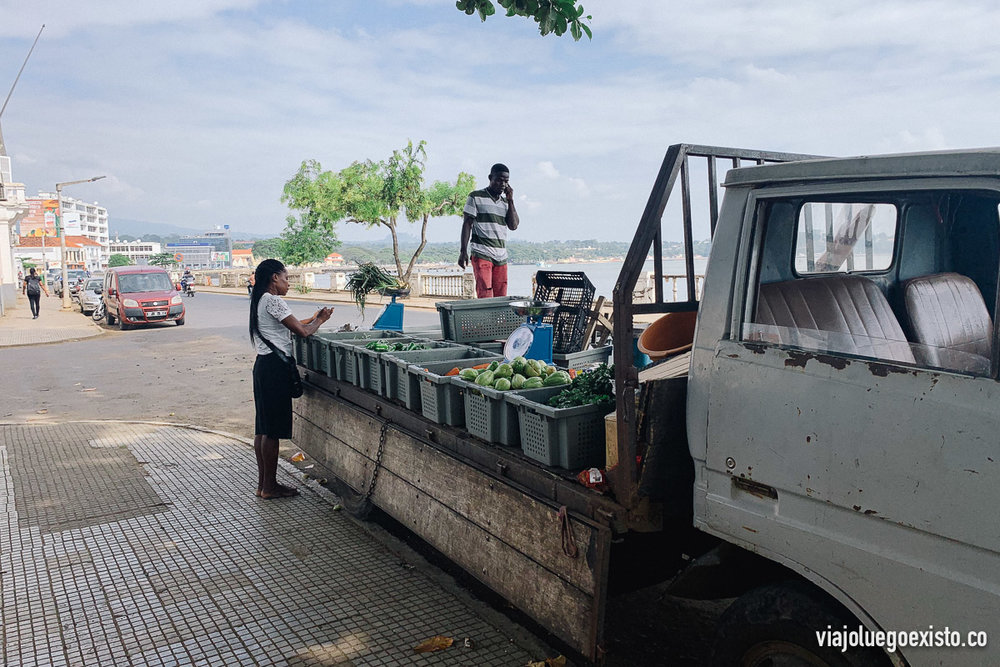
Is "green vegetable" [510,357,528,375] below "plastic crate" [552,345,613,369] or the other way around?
the other way around

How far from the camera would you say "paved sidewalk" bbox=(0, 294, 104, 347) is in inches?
A: 749

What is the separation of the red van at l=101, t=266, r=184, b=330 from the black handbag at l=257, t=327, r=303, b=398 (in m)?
17.9

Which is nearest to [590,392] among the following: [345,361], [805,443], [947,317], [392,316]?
[805,443]

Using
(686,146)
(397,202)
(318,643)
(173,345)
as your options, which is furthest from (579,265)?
(397,202)

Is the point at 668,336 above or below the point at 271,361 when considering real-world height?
above

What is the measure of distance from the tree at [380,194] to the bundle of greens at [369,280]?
27931 mm

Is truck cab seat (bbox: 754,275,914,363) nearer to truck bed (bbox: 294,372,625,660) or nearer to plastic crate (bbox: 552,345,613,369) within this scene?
truck bed (bbox: 294,372,625,660)

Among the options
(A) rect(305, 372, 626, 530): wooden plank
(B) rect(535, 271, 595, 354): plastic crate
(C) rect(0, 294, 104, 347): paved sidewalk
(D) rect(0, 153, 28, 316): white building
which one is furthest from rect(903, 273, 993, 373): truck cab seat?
(D) rect(0, 153, 28, 316): white building

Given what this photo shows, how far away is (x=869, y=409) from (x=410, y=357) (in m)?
3.67

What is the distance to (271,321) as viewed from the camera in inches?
241

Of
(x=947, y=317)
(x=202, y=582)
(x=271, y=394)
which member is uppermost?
(x=947, y=317)

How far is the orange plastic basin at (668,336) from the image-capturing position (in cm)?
378

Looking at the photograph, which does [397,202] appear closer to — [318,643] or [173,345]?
[173,345]

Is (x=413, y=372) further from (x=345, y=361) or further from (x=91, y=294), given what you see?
(x=91, y=294)
